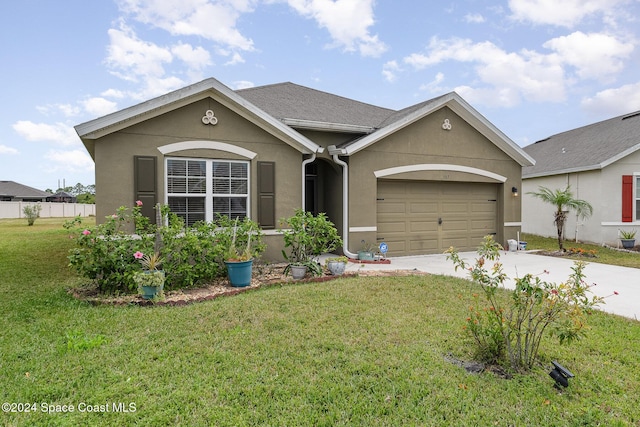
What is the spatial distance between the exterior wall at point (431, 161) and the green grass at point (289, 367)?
459 cm

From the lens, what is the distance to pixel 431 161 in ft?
35.5

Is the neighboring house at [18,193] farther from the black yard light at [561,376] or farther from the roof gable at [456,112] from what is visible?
the black yard light at [561,376]

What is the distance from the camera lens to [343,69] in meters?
16.1

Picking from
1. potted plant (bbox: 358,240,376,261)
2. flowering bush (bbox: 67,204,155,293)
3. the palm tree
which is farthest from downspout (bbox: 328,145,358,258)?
the palm tree

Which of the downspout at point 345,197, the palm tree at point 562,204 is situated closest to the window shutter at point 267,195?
the downspout at point 345,197

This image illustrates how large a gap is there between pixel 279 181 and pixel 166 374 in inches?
241

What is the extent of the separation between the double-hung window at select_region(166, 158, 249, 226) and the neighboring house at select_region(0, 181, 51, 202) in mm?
48976

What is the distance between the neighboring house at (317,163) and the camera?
7.68 m

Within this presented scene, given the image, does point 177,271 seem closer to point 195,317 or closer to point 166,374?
point 195,317

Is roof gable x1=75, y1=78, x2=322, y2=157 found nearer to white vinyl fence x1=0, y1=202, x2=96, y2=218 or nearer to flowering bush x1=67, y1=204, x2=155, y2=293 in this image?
flowering bush x1=67, y1=204, x2=155, y2=293

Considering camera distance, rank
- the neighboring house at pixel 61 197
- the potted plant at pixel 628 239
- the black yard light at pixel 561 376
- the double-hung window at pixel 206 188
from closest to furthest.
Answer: the black yard light at pixel 561 376, the double-hung window at pixel 206 188, the potted plant at pixel 628 239, the neighboring house at pixel 61 197

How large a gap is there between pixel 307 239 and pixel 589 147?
14.4 metres

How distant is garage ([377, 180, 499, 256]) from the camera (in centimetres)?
1055

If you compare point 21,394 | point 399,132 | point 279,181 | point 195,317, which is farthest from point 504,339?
point 399,132
